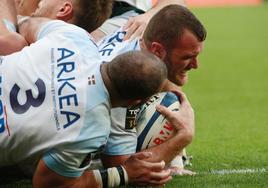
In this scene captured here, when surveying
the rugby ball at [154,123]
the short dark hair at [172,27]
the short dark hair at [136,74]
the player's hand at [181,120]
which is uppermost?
the short dark hair at [136,74]

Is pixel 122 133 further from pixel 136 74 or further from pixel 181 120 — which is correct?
pixel 136 74

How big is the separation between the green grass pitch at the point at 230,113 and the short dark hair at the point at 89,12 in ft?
3.75

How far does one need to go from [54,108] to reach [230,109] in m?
6.00

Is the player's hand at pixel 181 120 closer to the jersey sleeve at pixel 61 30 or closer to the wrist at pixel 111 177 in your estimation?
the wrist at pixel 111 177

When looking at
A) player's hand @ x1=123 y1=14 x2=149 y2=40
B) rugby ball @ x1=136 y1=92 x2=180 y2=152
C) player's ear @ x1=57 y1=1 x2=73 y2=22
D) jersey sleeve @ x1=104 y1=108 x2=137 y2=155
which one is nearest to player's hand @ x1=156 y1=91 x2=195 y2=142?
rugby ball @ x1=136 y1=92 x2=180 y2=152

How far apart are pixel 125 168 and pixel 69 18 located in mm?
1145

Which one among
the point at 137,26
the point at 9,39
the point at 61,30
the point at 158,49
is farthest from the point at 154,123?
the point at 9,39

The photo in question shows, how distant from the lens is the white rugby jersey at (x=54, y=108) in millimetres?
4449

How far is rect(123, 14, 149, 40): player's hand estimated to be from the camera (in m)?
5.59

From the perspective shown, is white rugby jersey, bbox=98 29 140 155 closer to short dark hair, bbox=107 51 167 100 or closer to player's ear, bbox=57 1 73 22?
player's ear, bbox=57 1 73 22

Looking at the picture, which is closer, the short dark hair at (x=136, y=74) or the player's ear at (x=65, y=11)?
the short dark hair at (x=136, y=74)

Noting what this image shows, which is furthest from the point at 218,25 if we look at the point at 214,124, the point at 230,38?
the point at 214,124

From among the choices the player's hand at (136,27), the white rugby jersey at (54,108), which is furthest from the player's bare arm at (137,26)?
the white rugby jersey at (54,108)

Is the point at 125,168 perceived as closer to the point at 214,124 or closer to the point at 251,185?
the point at 251,185
